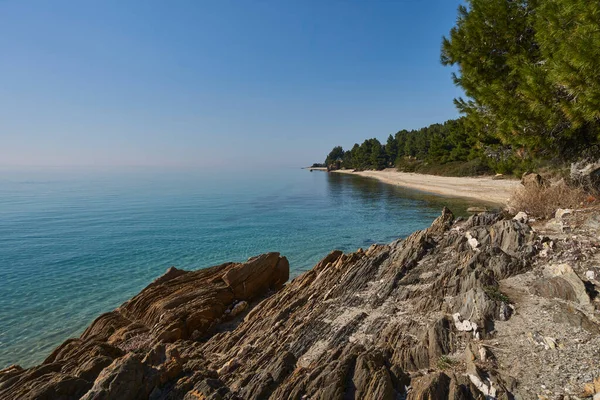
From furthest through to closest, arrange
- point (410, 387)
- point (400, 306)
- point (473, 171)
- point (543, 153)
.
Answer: point (473, 171) → point (543, 153) → point (400, 306) → point (410, 387)

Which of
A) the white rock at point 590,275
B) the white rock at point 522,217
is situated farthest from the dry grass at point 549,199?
the white rock at point 590,275

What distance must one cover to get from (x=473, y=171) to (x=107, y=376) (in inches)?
2619

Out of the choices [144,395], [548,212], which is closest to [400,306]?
[144,395]

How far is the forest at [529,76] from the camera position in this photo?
8188 mm

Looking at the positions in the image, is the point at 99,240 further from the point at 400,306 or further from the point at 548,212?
the point at 548,212

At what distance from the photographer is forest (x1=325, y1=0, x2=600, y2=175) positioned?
322 inches

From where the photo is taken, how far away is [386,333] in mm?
6875

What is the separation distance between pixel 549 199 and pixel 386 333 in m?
11.2

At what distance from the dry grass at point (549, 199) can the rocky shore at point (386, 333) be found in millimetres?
1853

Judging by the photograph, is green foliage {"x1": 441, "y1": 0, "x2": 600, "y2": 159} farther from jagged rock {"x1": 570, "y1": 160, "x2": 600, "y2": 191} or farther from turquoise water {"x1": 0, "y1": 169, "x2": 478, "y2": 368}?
turquoise water {"x1": 0, "y1": 169, "x2": 478, "y2": 368}

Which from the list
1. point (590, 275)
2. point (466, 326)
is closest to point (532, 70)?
point (590, 275)

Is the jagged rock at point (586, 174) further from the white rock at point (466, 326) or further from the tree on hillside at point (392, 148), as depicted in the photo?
the tree on hillside at point (392, 148)

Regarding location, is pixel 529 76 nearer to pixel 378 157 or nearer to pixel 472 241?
pixel 472 241

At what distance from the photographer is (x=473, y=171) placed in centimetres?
6041
